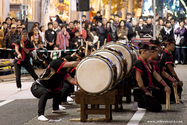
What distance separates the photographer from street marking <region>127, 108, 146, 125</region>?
7.46 meters

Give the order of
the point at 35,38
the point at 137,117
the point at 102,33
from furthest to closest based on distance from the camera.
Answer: the point at 102,33 → the point at 35,38 → the point at 137,117

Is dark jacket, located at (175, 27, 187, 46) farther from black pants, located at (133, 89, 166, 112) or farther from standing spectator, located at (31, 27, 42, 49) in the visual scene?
black pants, located at (133, 89, 166, 112)

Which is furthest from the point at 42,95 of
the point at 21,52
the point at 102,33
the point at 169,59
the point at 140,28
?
the point at 102,33

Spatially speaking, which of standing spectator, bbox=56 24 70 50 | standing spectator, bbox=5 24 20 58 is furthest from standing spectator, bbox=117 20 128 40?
standing spectator, bbox=5 24 20 58

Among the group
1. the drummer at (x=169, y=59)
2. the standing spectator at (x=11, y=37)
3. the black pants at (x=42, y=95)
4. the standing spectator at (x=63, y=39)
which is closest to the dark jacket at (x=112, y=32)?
the standing spectator at (x=63, y=39)

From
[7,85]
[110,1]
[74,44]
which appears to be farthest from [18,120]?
[110,1]

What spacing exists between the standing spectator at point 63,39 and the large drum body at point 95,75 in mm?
12414

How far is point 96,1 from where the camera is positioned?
139 ft

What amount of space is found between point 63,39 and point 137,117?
12.2m

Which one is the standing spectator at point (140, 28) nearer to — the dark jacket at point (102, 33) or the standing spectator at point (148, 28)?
the standing spectator at point (148, 28)

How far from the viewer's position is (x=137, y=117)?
7922 millimetres

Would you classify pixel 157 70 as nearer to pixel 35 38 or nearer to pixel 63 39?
pixel 35 38

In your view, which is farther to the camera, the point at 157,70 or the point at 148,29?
the point at 148,29

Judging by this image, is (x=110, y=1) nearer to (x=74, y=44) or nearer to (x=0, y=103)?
(x=74, y=44)
